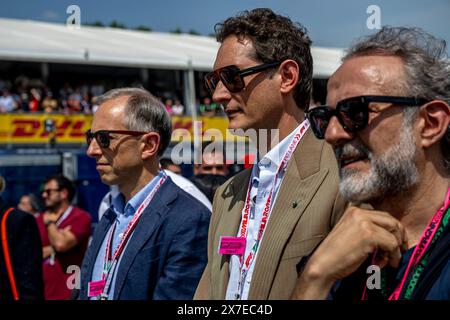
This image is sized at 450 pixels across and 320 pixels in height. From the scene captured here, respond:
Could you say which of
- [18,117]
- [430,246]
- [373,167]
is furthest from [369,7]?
[18,117]

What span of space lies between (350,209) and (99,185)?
9120 mm

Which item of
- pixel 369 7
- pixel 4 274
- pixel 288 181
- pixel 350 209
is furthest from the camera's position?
pixel 4 274

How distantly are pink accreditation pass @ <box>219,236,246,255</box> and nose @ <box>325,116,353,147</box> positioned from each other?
Result: 0.70 m

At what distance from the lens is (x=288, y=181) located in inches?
→ 95.2

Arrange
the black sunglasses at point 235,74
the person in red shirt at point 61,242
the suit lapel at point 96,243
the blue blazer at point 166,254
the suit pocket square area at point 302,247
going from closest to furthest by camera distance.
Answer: the suit pocket square area at point 302,247 → the black sunglasses at point 235,74 → the blue blazer at point 166,254 → the suit lapel at point 96,243 → the person in red shirt at point 61,242

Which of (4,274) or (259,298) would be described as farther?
(4,274)

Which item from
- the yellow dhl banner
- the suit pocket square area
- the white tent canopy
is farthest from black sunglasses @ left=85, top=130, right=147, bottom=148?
the yellow dhl banner

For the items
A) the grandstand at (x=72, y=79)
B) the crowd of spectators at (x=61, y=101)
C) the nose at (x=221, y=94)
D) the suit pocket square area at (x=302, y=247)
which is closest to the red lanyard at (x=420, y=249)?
the suit pocket square area at (x=302, y=247)

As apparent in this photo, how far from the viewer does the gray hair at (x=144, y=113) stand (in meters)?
3.46

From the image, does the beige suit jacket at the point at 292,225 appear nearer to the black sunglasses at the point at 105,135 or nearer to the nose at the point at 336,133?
the nose at the point at 336,133

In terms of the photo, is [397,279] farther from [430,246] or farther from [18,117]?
[18,117]

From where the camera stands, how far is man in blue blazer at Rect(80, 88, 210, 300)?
2.91 meters

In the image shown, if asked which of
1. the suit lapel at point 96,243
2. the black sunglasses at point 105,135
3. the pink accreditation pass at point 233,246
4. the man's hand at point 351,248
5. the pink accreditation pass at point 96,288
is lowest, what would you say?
the pink accreditation pass at point 96,288
